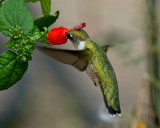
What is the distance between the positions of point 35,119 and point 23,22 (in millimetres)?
3065

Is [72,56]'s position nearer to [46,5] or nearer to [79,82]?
[46,5]

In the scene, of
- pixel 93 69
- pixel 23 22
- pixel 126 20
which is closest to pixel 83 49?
pixel 93 69

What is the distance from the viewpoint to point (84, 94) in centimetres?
412

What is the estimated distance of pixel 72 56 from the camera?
969mm

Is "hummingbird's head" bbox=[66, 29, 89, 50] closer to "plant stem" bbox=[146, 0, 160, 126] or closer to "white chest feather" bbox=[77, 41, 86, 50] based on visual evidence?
"white chest feather" bbox=[77, 41, 86, 50]

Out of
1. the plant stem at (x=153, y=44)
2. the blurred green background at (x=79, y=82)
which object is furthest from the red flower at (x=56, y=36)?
the plant stem at (x=153, y=44)

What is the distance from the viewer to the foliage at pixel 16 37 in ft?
2.71

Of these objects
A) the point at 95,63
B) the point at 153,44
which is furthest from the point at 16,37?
the point at 153,44

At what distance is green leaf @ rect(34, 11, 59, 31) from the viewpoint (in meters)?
0.87

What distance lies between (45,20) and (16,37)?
0.36ft

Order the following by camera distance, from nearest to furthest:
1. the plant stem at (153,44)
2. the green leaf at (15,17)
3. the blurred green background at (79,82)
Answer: the green leaf at (15,17)
the plant stem at (153,44)
the blurred green background at (79,82)

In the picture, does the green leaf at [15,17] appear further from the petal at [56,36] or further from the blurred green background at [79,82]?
the blurred green background at [79,82]

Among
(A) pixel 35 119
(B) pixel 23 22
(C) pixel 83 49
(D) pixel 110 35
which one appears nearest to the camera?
(B) pixel 23 22

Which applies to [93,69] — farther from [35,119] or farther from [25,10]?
[35,119]
